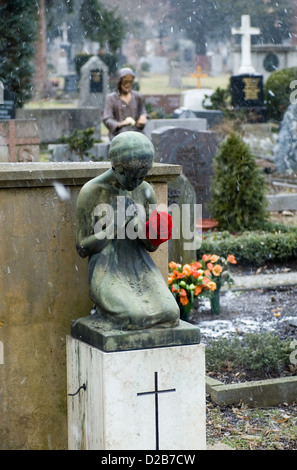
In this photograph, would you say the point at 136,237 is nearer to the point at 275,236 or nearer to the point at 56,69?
the point at 275,236

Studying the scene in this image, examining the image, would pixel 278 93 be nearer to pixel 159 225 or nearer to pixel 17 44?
pixel 17 44

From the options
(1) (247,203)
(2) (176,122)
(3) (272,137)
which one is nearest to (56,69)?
(3) (272,137)

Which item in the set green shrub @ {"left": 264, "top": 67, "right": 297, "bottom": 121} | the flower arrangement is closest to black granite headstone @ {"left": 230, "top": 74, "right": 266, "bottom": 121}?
green shrub @ {"left": 264, "top": 67, "right": 297, "bottom": 121}

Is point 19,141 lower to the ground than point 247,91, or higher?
lower

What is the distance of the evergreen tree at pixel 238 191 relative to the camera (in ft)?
39.9

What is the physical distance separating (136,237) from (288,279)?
589 centimetres

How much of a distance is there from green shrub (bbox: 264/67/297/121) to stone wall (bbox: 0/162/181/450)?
19.2m

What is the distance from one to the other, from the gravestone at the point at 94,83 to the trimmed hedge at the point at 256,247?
679 inches

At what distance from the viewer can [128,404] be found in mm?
3871

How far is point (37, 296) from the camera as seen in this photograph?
433 cm

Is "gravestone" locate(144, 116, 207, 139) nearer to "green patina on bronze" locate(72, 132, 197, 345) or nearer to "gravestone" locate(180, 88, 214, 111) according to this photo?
"gravestone" locate(180, 88, 214, 111)

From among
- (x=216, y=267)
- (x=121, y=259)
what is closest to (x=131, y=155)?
(x=121, y=259)

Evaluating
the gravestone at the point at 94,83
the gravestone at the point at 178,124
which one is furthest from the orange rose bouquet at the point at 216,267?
the gravestone at the point at 94,83

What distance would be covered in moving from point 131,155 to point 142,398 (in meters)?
1.11
